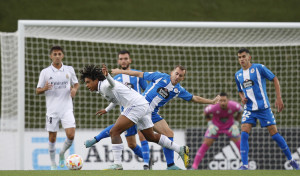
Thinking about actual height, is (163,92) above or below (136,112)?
above

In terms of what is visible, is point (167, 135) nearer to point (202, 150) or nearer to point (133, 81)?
point (133, 81)

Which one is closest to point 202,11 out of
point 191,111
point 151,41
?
point 191,111

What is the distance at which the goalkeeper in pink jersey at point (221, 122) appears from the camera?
10156 mm

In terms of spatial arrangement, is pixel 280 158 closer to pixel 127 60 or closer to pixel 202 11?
pixel 127 60

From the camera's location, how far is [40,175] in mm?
5691

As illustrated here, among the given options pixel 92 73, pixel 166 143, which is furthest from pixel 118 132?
pixel 92 73

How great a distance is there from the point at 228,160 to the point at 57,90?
376cm

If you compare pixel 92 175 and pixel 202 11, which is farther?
pixel 202 11

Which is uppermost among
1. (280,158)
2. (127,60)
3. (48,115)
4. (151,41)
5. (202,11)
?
(202,11)

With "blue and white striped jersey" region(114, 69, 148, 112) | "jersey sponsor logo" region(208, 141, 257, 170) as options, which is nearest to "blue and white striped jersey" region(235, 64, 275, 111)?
"blue and white striped jersey" region(114, 69, 148, 112)

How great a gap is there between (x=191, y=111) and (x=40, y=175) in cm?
705

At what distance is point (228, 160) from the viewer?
10.3m

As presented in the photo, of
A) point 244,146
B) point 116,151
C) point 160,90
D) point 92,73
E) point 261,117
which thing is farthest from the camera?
point 261,117

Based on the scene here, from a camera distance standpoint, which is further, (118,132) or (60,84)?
(60,84)
